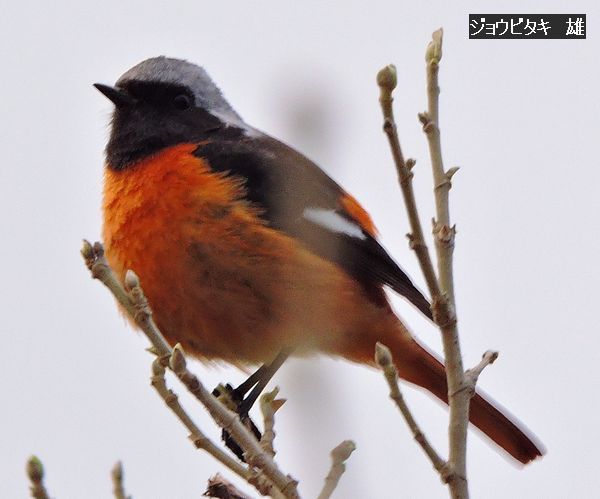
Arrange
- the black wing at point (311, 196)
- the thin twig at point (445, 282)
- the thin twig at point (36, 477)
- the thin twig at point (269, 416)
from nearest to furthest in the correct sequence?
the thin twig at point (36, 477)
the thin twig at point (445, 282)
the thin twig at point (269, 416)
the black wing at point (311, 196)

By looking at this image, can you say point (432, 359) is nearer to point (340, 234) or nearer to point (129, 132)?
point (340, 234)

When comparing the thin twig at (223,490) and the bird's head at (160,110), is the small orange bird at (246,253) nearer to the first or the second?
the bird's head at (160,110)

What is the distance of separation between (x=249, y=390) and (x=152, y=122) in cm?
143

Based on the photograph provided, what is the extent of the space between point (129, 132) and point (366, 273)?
1.38 meters

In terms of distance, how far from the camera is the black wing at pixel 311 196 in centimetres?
418

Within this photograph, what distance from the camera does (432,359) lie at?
4793 mm

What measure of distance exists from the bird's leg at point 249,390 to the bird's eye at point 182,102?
1.43 meters

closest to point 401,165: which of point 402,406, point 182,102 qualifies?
point 402,406

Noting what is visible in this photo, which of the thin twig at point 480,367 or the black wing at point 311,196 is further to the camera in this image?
the black wing at point 311,196

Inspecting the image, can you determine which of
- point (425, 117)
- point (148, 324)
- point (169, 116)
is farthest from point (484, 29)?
point (148, 324)

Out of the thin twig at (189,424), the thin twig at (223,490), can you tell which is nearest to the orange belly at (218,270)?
the thin twig at (223,490)

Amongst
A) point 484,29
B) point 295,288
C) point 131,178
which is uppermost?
point 484,29

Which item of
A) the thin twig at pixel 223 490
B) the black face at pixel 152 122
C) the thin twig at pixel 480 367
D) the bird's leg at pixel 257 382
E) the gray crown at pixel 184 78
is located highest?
the gray crown at pixel 184 78

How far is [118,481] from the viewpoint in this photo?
2.44 meters
